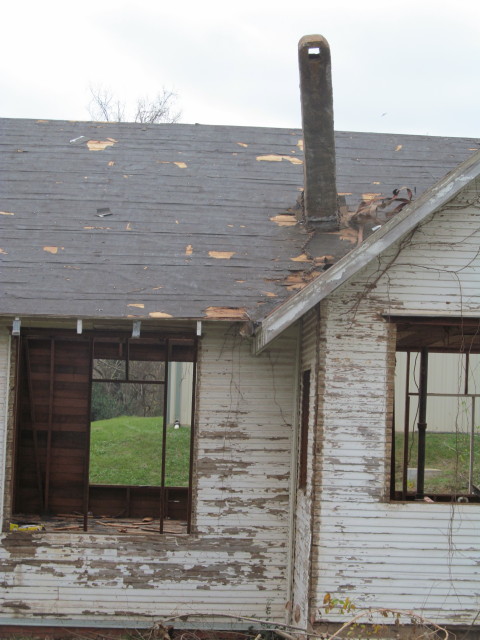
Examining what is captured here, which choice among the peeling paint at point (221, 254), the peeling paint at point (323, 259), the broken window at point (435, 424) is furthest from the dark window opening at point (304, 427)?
the peeling paint at point (221, 254)

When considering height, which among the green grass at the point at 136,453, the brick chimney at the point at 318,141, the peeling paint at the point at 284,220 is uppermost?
the brick chimney at the point at 318,141

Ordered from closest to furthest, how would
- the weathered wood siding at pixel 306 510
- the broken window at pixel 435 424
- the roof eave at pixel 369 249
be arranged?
the roof eave at pixel 369 249 < the weathered wood siding at pixel 306 510 < the broken window at pixel 435 424

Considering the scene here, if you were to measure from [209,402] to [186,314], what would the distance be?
50.5 inches

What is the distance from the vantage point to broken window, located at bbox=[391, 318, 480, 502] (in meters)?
11.2

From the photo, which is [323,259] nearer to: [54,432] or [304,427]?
[304,427]

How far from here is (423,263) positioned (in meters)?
7.98

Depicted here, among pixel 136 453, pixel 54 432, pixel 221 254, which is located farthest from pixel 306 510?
pixel 136 453

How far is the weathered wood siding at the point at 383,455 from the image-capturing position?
776cm

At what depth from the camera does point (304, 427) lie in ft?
28.9

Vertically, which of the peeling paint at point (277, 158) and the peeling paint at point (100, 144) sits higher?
the peeling paint at point (100, 144)

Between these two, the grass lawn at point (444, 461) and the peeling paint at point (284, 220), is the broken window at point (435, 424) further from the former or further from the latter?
the peeling paint at point (284, 220)

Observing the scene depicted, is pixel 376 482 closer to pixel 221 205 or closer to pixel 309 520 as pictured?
pixel 309 520

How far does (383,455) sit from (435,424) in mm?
16185

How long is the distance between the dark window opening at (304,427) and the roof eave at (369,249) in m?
1.55
